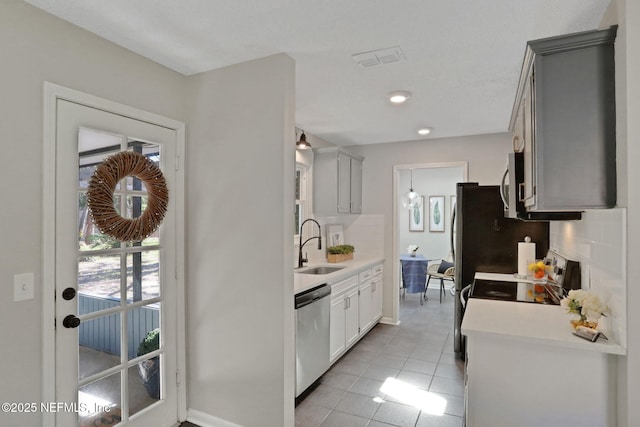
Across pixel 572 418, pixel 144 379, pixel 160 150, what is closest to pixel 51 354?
pixel 144 379

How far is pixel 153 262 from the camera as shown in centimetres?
231

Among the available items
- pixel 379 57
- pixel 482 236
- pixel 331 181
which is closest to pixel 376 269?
pixel 331 181

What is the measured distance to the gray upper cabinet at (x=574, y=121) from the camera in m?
1.54

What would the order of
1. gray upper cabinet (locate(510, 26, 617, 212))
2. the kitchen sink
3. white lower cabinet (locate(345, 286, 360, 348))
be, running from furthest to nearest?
the kitchen sink
white lower cabinet (locate(345, 286, 360, 348))
gray upper cabinet (locate(510, 26, 617, 212))

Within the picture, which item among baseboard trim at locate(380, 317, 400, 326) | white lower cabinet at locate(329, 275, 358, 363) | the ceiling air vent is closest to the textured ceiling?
the ceiling air vent

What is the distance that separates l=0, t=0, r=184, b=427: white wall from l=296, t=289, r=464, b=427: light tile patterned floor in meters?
1.64

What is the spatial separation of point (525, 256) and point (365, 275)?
1654mm

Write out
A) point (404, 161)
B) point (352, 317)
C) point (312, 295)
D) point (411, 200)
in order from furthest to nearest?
point (411, 200)
point (404, 161)
point (352, 317)
point (312, 295)

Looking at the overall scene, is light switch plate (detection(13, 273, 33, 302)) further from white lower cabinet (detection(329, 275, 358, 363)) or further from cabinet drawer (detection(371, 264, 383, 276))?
cabinet drawer (detection(371, 264, 383, 276))

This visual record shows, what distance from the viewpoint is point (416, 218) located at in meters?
7.20

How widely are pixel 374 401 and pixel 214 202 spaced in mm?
1914

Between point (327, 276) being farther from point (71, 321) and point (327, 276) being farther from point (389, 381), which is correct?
point (71, 321)

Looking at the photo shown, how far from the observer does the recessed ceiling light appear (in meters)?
2.84

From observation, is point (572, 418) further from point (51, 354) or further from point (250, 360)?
point (51, 354)
